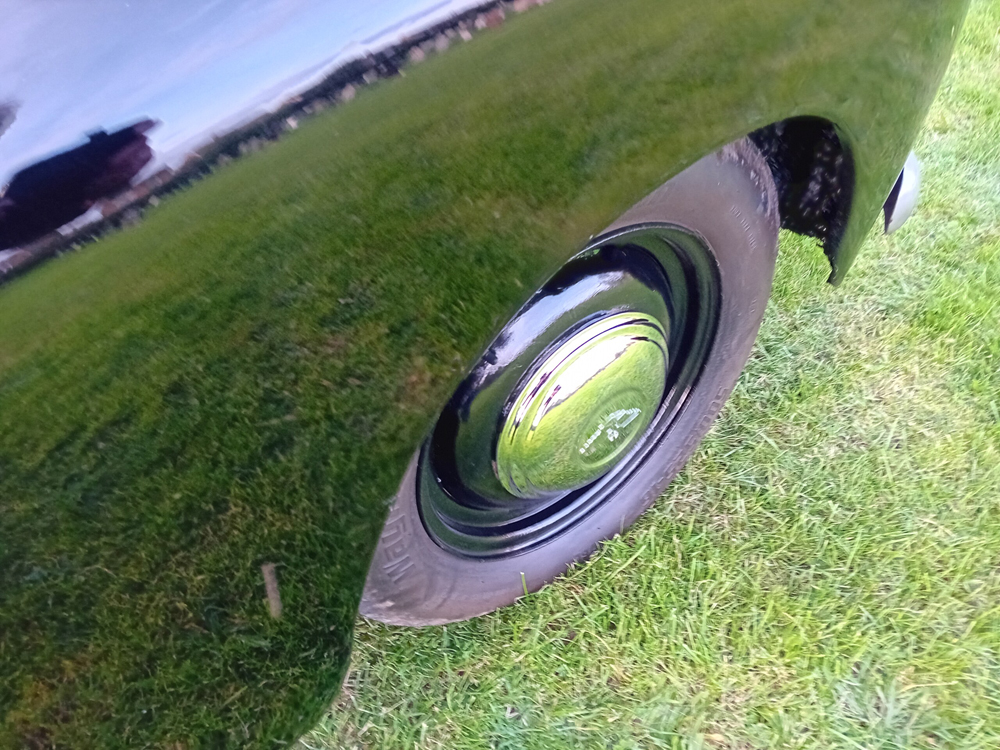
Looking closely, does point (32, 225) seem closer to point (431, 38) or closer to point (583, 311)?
point (431, 38)

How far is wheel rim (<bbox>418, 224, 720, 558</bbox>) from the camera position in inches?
44.8

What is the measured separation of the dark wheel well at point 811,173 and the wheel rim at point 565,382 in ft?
0.80

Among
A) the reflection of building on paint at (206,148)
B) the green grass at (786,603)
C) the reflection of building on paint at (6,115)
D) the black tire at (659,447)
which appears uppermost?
the reflection of building on paint at (6,115)

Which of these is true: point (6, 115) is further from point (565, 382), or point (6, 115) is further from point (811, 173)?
point (811, 173)

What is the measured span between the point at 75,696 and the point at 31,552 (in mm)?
216

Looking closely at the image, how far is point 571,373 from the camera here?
1.17 m

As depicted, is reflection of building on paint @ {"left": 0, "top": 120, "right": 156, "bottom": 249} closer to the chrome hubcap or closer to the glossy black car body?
the glossy black car body

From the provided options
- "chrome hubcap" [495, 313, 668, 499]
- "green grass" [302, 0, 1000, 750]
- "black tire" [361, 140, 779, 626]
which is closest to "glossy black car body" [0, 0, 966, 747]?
"black tire" [361, 140, 779, 626]

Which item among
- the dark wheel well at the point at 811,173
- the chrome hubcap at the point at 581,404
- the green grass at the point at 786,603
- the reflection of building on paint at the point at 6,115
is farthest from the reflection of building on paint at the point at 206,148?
the green grass at the point at 786,603

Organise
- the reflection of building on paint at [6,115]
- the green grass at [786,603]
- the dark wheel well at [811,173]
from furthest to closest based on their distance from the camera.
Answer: the green grass at [786,603] < the dark wheel well at [811,173] < the reflection of building on paint at [6,115]

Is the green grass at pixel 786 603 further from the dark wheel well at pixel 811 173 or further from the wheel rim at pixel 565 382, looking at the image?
the dark wheel well at pixel 811 173

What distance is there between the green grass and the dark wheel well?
0.67 metres

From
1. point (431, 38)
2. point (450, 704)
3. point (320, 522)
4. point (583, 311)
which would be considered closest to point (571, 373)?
point (583, 311)

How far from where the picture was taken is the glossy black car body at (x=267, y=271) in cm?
66
